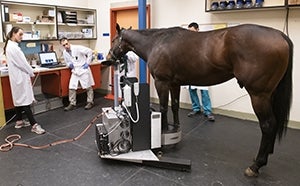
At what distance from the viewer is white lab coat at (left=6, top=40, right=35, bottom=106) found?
11.5ft

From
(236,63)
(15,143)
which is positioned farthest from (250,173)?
(15,143)

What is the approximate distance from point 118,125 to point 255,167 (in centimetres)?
153

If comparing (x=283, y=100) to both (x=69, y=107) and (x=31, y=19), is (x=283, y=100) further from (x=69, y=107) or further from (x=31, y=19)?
(x=31, y=19)

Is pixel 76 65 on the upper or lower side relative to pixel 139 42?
lower

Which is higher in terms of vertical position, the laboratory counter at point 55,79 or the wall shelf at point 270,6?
the wall shelf at point 270,6

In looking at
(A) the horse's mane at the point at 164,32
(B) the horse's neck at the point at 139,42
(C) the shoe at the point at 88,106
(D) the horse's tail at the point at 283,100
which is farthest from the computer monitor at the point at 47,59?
(D) the horse's tail at the point at 283,100

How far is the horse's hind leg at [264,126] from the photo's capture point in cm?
236

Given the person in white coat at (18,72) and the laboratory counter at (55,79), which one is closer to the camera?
the person in white coat at (18,72)

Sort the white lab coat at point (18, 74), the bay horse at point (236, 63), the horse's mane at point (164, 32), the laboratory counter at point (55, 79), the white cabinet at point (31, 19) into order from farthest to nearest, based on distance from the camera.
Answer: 1. the laboratory counter at point (55, 79)
2. the white cabinet at point (31, 19)
3. the white lab coat at point (18, 74)
4. the horse's mane at point (164, 32)
5. the bay horse at point (236, 63)

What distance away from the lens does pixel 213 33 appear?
2.62 m

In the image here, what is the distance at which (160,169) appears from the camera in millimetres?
2697

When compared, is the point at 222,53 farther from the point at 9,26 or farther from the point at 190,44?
the point at 9,26

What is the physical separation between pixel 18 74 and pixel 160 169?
8.26 feet

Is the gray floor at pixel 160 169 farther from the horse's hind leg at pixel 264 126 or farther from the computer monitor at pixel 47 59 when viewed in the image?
the computer monitor at pixel 47 59
